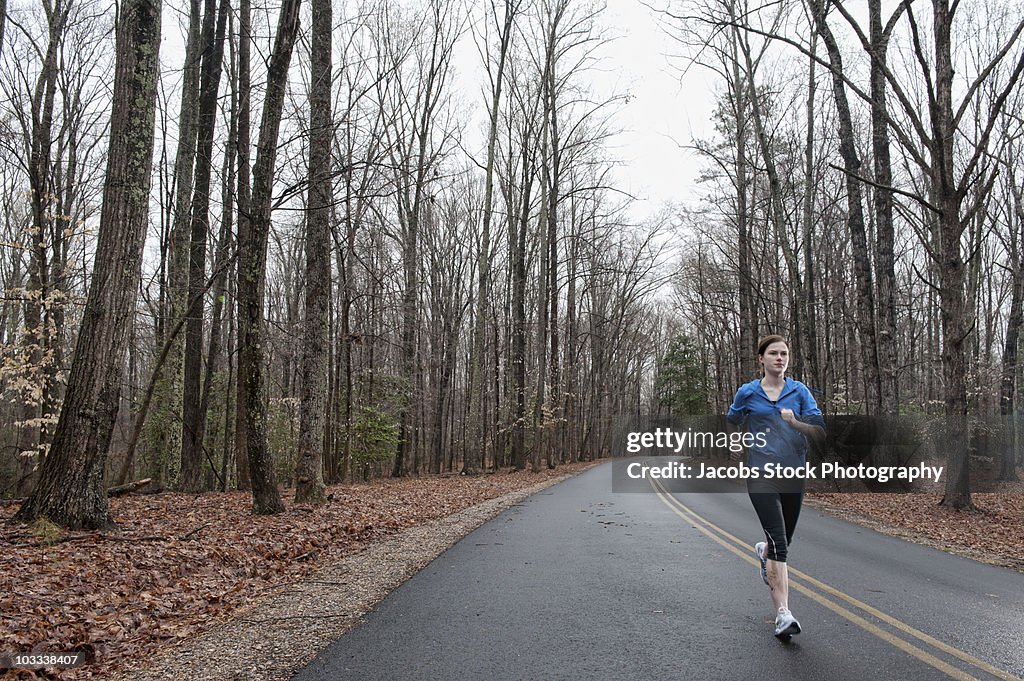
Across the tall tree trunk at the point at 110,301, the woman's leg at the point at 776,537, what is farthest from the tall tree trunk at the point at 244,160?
the woman's leg at the point at 776,537

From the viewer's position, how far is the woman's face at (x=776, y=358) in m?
4.73

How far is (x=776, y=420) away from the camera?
188 inches

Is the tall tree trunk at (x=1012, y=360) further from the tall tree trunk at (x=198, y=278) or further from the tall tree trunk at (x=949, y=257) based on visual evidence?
the tall tree trunk at (x=198, y=278)

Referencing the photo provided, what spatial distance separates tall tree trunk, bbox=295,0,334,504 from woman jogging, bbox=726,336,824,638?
9.51 metres

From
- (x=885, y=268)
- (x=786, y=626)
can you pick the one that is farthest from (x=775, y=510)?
(x=885, y=268)

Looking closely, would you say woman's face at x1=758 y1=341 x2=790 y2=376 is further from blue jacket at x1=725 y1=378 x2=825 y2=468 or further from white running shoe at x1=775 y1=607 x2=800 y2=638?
white running shoe at x1=775 y1=607 x2=800 y2=638

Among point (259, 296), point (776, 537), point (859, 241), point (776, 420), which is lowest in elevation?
point (776, 537)

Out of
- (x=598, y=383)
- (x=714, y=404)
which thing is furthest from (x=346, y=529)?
(x=714, y=404)

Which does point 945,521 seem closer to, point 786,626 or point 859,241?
point 859,241

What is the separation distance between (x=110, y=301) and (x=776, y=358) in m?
8.03

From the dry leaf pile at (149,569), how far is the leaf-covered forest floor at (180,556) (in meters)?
0.01

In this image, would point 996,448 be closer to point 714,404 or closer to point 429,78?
point 429,78

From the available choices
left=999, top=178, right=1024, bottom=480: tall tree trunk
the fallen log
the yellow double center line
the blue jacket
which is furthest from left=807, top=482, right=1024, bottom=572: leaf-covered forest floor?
the fallen log

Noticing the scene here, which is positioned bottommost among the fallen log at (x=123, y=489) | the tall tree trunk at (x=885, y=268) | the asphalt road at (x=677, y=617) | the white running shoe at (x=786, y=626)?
the fallen log at (x=123, y=489)
